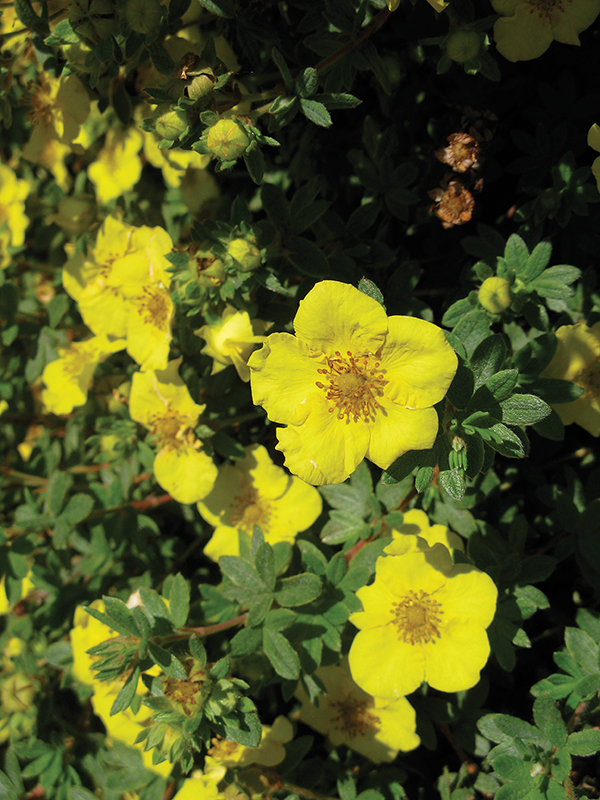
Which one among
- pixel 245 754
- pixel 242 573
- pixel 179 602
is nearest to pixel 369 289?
pixel 242 573

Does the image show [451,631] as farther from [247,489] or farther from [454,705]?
[247,489]

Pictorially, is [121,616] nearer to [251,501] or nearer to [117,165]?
[251,501]

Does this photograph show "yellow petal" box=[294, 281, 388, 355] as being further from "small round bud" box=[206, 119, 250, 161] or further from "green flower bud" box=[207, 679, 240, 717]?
"green flower bud" box=[207, 679, 240, 717]

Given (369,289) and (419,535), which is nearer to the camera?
(369,289)

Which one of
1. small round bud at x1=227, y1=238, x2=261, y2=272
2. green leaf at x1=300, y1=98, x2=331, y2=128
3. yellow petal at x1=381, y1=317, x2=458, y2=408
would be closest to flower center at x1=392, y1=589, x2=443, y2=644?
yellow petal at x1=381, y1=317, x2=458, y2=408

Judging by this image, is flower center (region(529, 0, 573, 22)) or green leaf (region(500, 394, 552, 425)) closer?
green leaf (region(500, 394, 552, 425))

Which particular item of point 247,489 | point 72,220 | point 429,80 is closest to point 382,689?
point 247,489
